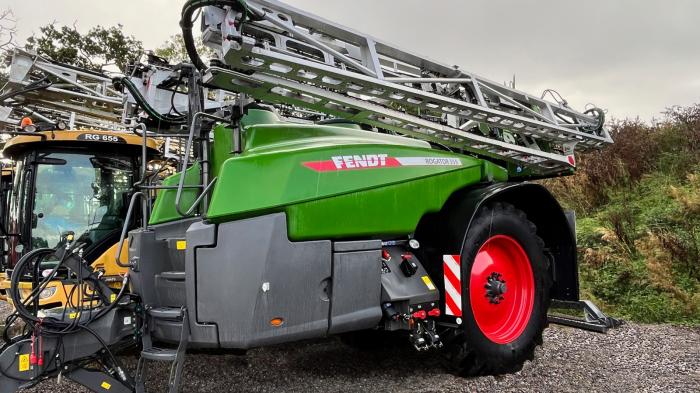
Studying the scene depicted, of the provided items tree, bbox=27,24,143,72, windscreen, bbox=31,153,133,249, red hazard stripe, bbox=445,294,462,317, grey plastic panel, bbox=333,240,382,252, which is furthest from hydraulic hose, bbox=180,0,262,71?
tree, bbox=27,24,143,72

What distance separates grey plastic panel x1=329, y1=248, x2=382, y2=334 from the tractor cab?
10.1ft

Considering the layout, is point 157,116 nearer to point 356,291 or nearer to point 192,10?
point 192,10

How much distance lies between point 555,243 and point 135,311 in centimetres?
353

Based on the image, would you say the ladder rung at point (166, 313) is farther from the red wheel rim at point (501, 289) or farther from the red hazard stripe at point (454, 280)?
the red wheel rim at point (501, 289)

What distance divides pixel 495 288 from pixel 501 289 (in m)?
0.06

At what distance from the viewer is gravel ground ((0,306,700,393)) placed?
3908 millimetres

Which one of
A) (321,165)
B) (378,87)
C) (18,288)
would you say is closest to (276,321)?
(321,165)

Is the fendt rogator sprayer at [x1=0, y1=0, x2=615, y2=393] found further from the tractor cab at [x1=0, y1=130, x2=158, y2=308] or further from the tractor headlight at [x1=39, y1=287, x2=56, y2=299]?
the tractor cab at [x1=0, y1=130, x2=158, y2=308]

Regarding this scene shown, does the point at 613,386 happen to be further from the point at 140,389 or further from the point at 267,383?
the point at 140,389

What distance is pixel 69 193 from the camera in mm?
5508

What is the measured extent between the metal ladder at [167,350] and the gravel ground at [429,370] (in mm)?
1037

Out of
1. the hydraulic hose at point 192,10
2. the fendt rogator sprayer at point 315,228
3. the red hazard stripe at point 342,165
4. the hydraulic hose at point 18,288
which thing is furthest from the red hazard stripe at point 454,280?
the hydraulic hose at point 18,288

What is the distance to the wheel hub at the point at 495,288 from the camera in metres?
4.00

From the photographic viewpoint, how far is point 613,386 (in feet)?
12.8
